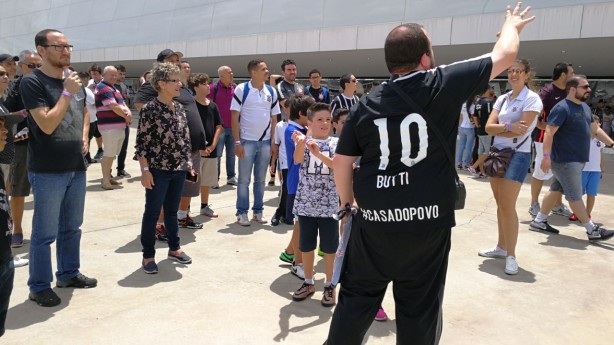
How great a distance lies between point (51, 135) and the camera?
3.47 meters

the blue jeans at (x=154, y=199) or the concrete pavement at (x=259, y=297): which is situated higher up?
the blue jeans at (x=154, y=199)

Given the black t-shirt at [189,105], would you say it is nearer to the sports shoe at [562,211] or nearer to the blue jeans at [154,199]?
the blue jeans at [154,199]

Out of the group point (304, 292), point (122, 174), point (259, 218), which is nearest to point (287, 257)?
point (304, 292)

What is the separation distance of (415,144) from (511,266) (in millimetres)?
2919

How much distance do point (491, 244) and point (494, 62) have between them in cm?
363

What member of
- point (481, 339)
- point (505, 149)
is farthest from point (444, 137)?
point (505, 149)

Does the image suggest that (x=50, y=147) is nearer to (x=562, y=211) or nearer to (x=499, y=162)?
(x=499, y=162)

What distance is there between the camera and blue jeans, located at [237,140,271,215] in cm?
590

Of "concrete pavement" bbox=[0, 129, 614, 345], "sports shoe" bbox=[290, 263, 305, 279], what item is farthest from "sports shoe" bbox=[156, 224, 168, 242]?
"sports shoe" bbox=[290, 263, 305, 279]

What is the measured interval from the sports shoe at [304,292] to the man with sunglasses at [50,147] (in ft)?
6.02

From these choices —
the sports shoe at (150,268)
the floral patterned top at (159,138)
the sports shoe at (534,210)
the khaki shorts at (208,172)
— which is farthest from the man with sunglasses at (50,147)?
the sports shoe at (534,210)

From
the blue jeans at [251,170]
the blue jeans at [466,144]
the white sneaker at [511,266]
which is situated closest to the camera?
the white sneaker at [511,266]

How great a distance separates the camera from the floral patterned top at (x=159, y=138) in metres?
4.14

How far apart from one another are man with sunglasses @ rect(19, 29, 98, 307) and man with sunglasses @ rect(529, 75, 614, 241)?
4827 mm
